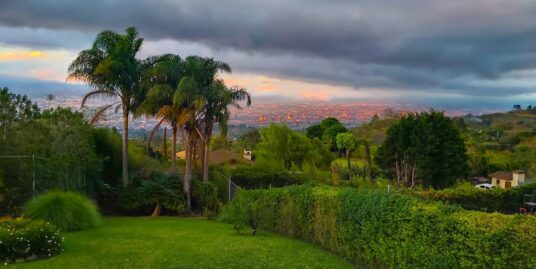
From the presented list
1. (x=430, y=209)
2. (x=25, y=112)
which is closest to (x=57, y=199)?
(x=25, y=112)

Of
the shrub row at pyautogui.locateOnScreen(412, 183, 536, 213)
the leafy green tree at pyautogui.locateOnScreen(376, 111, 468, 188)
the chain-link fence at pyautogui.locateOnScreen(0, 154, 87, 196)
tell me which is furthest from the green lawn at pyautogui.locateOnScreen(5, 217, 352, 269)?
the leafy green tree at pyautogui.locateOnScreen(376, 111, 468, 188)

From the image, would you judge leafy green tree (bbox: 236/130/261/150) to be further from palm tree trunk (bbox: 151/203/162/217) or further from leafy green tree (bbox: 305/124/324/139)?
palm tree trunk (bbox: 151/203/162/217)

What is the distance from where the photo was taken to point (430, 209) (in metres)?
10.3

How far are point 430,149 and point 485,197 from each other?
64.7 ft

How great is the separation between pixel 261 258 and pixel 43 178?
1145 cm

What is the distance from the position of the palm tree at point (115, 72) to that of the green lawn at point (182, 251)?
1406 centimetres

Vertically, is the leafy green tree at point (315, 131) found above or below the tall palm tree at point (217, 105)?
below

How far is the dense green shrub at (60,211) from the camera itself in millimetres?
16234

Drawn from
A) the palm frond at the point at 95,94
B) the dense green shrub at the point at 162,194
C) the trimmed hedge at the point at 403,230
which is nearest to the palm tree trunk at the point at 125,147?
the palm frond at the point at 95,94

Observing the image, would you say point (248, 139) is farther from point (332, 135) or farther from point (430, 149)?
point (430, 149)

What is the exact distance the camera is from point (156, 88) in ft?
97.6

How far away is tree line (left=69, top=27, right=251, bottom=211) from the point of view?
29969mm

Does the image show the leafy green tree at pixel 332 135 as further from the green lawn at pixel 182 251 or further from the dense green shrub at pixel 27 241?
the dense green shrub at pixel 27 241

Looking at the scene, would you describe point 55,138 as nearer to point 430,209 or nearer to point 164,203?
point 164,203
